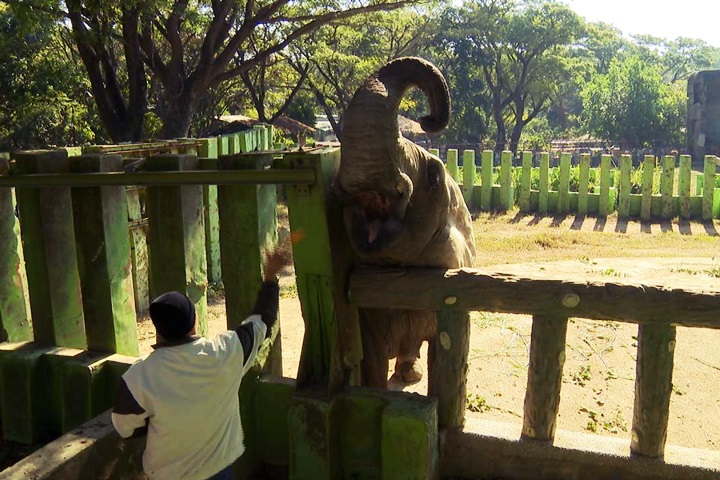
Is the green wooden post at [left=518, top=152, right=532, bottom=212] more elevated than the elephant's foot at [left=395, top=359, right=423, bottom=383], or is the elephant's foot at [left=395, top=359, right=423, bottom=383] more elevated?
the green wooden post at [left=518, top=152, right=532, bottom=212]

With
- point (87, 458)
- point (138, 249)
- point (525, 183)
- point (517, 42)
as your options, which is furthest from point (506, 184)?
point (517, 42)

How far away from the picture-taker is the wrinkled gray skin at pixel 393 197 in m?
3.08

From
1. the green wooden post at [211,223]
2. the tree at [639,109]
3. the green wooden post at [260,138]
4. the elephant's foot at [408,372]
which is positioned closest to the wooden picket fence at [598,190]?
the green wooden post at [260,138]

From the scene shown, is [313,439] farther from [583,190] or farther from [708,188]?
[708,188]

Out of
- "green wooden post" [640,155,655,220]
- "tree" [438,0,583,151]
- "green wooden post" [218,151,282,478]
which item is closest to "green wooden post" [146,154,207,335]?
"green wooden post" [218,151,282,478]

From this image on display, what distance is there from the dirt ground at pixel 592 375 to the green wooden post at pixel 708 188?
9664 mm

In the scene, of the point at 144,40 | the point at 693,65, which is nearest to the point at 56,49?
the point at 144,40

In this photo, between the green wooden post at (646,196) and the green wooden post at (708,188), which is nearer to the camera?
the green wooden post at (708,188)

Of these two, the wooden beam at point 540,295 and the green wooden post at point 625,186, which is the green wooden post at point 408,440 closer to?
the wooden beam at point 540,295

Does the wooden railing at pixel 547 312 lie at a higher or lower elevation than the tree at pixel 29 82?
lower

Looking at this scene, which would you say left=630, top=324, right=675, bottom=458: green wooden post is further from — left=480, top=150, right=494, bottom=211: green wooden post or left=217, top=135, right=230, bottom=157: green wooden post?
left=480, top=150, right=494, bottom=211: green wooden post

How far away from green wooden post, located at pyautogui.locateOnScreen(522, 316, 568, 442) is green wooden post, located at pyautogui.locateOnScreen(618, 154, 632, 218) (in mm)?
12600

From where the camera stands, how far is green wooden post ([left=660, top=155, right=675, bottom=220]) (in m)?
14.6

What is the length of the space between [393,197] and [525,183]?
12915 millimetres
